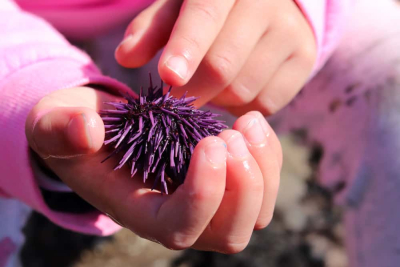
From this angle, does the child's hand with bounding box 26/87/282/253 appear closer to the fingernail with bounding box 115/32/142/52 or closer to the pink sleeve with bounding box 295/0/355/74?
the fingernail with bounding box 115/32/142/52

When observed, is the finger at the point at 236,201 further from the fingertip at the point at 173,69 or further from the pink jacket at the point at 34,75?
the pink jacket at the point at 34,75

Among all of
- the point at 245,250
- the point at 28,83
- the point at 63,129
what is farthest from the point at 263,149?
the point at 245,250

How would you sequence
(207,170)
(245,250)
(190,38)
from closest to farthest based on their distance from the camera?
(207,170)
(190,38)
(245,250)

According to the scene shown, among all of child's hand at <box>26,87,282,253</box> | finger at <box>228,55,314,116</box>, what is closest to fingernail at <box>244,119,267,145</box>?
child's hand at <box>26,87,282,253</box>

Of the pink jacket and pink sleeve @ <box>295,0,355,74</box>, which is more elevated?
the pink jacket

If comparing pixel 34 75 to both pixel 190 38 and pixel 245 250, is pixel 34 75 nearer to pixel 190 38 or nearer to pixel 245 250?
pixel 190 38

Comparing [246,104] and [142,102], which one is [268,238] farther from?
[142,102]
